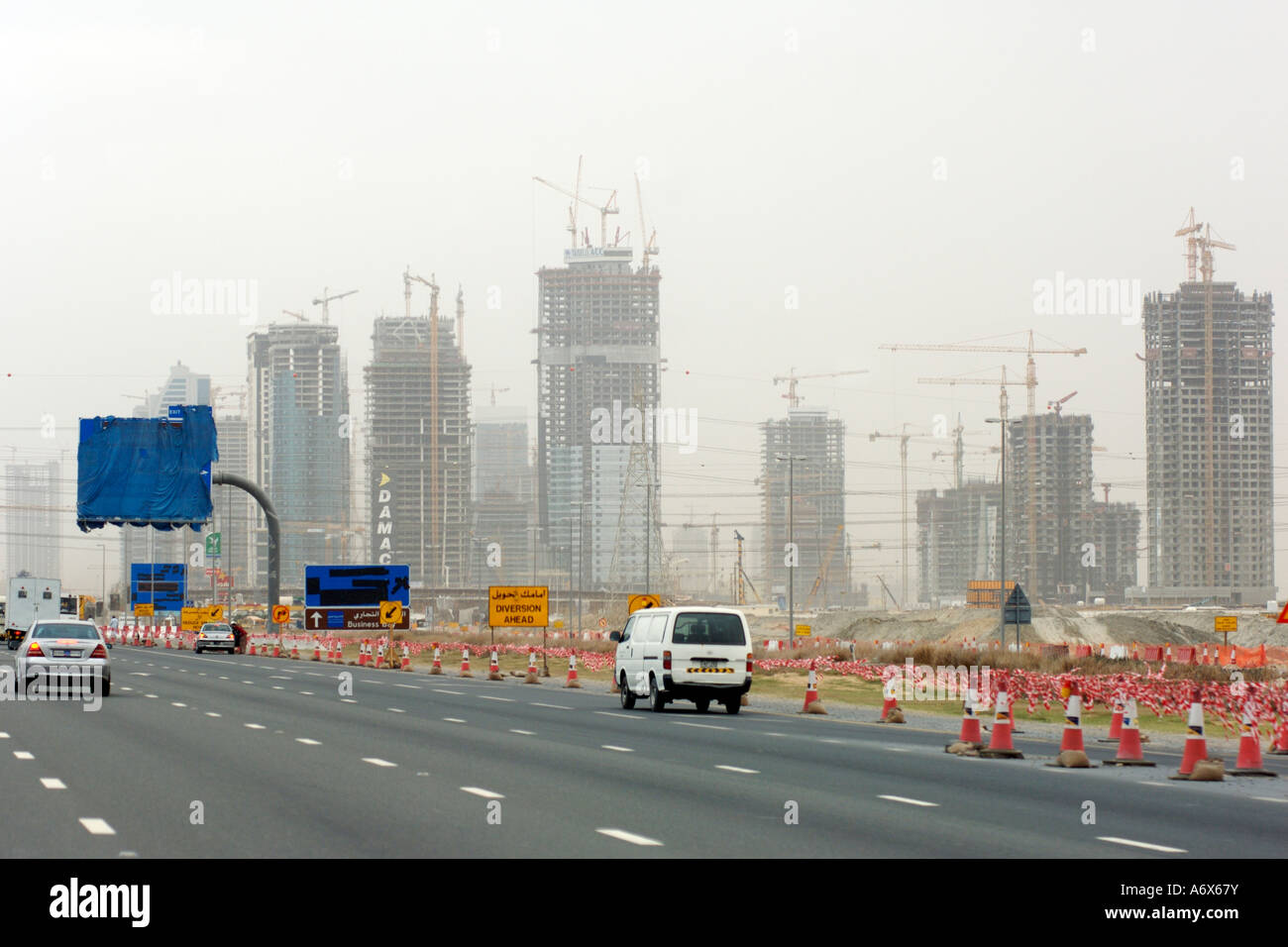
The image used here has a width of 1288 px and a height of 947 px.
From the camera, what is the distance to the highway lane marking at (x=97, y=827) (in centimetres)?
1240

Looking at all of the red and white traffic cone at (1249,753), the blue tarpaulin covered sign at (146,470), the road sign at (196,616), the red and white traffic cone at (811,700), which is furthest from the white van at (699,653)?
the road sign at (196,616)

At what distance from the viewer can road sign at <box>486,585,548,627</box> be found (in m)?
51.1

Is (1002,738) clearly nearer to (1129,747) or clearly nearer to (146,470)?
(1129,747)

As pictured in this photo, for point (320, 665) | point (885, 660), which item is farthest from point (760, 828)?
point (320, 665)

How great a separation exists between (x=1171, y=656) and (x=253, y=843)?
44.6 m

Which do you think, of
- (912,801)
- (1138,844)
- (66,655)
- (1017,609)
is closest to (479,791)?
(912,801)

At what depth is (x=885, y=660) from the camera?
2099 inches

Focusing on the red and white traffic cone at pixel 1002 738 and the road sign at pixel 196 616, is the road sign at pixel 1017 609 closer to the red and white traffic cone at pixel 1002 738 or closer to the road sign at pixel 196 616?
the red and white traffic cone at pixel 1002 738

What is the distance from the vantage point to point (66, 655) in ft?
107

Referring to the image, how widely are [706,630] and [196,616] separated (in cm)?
7305

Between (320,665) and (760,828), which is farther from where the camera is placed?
(320,665)
